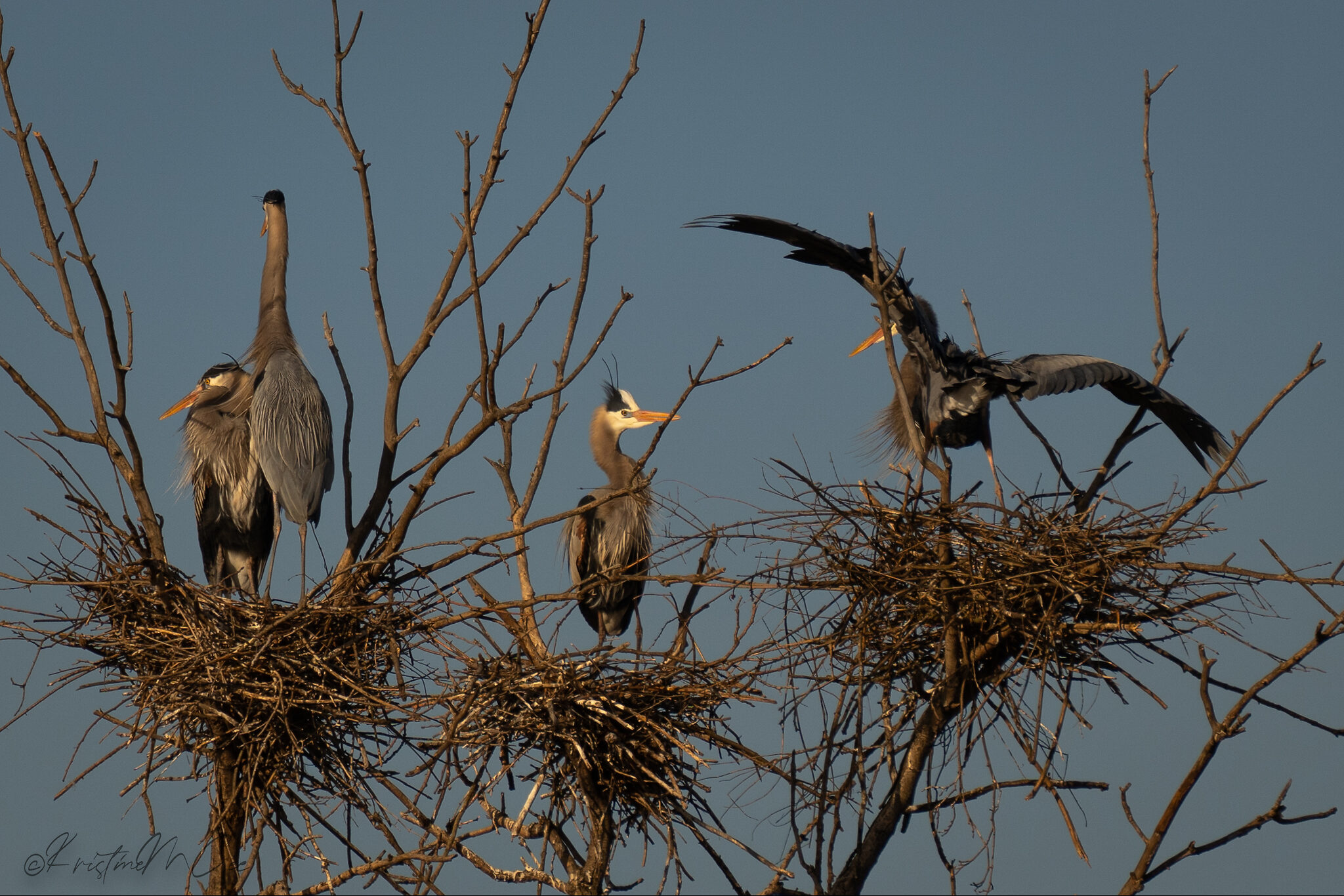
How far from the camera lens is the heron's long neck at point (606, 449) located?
742cm

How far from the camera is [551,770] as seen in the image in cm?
445

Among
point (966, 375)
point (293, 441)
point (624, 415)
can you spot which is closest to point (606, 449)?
point (624, 415)

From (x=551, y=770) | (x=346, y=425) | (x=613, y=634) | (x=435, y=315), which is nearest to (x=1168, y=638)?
(x=551, y=770)

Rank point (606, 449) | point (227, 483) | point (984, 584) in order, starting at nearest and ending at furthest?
point (984, 584) → point (227, 483) → point (606, 449)

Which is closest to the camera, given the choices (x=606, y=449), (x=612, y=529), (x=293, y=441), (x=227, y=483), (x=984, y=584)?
(x=984, y=584)

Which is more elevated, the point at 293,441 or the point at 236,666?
the point at 293,441

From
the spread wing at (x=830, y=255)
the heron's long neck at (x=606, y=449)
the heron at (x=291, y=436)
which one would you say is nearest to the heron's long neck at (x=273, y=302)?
the heron at (x=291, y=436)

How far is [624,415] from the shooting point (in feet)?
25.1

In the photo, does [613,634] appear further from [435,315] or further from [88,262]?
[88,262]

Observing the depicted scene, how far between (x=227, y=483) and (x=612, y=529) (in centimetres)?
198

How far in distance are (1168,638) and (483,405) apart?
2.30m

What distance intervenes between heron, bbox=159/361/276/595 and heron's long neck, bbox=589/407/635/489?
177 cm

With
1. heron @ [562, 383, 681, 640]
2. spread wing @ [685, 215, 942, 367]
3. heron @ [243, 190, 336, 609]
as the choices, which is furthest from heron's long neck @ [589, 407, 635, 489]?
spread wing @ [685, 215, 942, 367]

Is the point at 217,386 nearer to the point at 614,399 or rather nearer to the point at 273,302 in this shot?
the point at 273,302
